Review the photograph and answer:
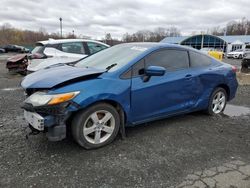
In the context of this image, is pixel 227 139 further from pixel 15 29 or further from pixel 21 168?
pixel 15 29

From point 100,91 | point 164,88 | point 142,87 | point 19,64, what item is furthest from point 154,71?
point 19,64

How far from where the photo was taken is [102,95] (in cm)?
303

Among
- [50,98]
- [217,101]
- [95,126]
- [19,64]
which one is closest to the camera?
[50,98]

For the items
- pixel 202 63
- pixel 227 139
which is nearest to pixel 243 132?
pixel 227 139

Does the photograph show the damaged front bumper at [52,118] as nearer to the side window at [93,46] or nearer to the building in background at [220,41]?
the side window at [93,46]

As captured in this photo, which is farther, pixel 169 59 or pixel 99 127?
pixel 169 59

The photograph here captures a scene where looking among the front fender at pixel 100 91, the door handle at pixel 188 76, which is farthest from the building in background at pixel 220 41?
the front fender at pixel 100 91

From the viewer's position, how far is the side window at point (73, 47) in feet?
25.6

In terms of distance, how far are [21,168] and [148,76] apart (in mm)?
2153

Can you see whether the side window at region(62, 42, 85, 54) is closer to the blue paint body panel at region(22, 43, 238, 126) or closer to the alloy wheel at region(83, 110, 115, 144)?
the blue paint body panel at region(22, 43, 238, 126)

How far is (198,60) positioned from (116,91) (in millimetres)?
2070

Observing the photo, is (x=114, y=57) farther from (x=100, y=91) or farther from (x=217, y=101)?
(x=217, y=101)

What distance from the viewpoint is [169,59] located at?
3.96m

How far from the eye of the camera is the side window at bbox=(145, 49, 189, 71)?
3703mm
